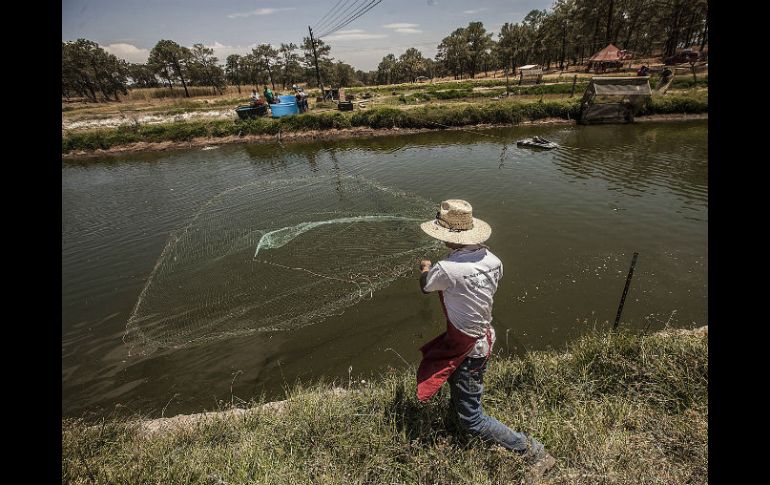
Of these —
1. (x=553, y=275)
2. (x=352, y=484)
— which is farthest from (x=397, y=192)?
(x=352, y=484)

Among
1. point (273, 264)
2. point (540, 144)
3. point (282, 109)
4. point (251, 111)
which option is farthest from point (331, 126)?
point (273, 264)

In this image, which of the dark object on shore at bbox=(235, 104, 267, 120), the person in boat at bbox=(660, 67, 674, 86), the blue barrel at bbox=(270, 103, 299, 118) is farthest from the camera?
the person in boat at bbox=(660, 67, 674, 86)

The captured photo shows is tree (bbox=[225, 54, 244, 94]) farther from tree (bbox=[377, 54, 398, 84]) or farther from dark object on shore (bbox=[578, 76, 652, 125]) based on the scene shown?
dark object on shore (bbox=[578, 76, 652, 125])

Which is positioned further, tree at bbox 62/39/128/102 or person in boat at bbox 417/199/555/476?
tree at bbox 62/39/128/102

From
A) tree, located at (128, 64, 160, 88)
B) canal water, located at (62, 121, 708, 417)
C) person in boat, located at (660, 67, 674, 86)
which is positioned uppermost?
tree, located at (128, 64, 160, 88)

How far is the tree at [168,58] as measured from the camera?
161 ft

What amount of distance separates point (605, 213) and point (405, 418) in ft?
30.6

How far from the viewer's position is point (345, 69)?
74125 mm

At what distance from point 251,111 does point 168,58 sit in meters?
37.6

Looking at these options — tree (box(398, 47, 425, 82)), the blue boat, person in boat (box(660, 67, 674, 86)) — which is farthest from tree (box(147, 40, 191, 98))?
person in boat (box(660, 67, 674, 86))

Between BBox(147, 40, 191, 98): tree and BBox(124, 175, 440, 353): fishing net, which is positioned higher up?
BBox(147, 40, 191, 98): tree

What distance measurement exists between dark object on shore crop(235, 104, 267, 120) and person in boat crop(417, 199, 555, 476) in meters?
26.7

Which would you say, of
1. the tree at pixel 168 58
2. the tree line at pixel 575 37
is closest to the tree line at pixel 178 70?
the tree at pixel 168 58

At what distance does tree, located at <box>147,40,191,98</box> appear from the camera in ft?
161
